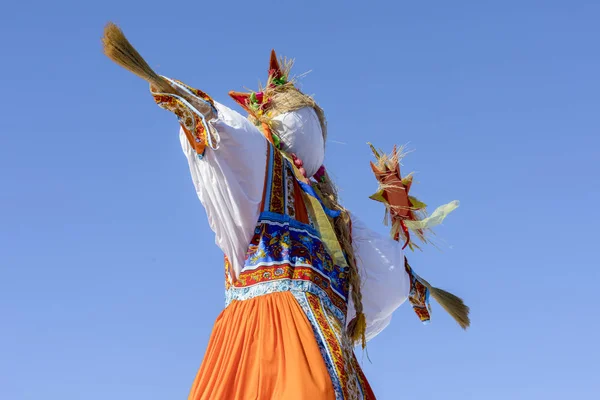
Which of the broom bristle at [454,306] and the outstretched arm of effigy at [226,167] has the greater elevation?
the outstretched arm of effigy at [226,167]

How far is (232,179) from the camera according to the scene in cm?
362

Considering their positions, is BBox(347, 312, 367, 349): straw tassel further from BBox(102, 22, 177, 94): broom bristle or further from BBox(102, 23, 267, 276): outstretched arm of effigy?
BBox(102, 22, 177, 94): broom bristle

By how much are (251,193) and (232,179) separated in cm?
13

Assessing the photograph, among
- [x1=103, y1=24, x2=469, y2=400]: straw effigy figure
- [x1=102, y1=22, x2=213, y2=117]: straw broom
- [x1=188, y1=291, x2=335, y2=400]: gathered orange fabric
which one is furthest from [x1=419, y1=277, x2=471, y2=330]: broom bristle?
[x1=102, y1=22, x2=213, y2=117]: straw broom

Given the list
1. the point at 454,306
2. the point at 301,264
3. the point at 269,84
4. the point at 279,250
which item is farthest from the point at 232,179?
the point at 454,306

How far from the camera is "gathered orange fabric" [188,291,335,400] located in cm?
332

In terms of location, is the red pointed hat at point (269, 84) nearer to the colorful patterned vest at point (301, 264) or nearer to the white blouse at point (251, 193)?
the white blouse at point (251, 193)

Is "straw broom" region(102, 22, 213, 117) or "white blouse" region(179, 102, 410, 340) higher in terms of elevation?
"straw broom" region(102, 22, 213, 117)

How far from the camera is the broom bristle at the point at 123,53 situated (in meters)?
3.21

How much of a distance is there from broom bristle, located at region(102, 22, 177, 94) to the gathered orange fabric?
1118 mm

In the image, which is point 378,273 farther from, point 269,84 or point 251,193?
point 269,84

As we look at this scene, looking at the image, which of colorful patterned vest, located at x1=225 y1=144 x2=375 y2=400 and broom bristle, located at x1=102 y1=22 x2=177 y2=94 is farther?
colorful patterned vest, located at x1=225 y1=144 x2=375 y2=400

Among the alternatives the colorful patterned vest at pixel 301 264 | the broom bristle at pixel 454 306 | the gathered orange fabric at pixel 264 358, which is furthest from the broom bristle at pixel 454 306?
the gathered orange fabric at pixel 264 358

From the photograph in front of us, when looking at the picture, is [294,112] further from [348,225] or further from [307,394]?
[307,394]
